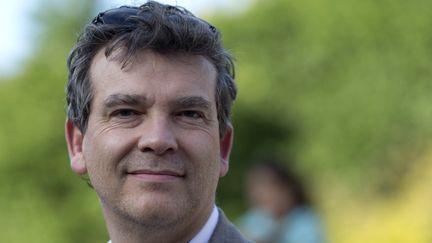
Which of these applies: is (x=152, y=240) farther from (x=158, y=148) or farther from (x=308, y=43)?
(x=308, y=43)

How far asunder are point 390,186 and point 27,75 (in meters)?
5.79

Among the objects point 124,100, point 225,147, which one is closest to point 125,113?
point 124,100

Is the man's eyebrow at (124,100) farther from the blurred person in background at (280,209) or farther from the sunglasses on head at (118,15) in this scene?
the blurred person in background at (280,209)

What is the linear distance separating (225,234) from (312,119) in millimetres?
13274

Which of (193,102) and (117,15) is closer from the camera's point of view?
(193,102)

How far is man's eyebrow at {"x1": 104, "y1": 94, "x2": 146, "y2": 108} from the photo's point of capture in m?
3.40

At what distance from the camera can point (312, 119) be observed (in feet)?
54.9

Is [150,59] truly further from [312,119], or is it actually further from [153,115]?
[312,119]

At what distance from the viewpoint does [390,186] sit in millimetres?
15422

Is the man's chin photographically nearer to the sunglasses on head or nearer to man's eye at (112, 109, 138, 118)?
man's eye at (112, 109, 138, 118)

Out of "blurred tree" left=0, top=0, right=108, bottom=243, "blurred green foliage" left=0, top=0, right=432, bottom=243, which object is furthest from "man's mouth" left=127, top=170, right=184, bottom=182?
"blurred tree" left=0, top=0, right=108, bottom=243

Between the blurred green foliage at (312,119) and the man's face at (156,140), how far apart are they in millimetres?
10973

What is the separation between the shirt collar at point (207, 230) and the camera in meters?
3.49

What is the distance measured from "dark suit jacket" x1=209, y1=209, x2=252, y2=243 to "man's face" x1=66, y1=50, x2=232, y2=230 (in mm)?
80
